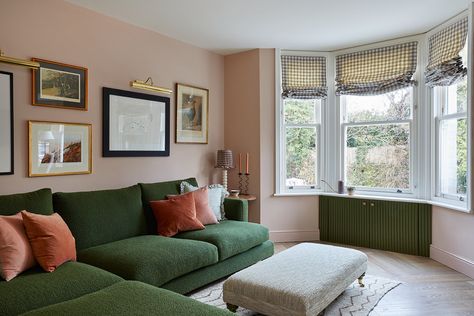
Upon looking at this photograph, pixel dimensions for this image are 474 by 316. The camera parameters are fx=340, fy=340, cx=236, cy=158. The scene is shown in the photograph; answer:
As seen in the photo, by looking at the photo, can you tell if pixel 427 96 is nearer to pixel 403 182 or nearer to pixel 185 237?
pixel 403 182

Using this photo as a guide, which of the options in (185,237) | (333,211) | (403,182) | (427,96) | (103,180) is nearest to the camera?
(185,237)

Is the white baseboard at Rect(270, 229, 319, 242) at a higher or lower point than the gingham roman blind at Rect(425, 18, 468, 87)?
lower

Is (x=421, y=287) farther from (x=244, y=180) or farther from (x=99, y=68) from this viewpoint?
(x=99, y=68)

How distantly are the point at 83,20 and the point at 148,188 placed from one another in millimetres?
1696

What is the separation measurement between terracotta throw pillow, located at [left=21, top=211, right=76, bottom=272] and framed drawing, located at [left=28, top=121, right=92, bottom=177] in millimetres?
728

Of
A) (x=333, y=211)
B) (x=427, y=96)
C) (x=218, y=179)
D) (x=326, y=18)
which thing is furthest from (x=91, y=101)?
(x=427, y=96)

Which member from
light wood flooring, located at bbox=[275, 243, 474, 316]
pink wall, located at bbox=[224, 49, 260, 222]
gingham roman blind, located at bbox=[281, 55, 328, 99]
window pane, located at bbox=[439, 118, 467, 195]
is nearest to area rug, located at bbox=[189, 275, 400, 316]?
light wood flooring, located at bbox=[275, 243, 474, 316]

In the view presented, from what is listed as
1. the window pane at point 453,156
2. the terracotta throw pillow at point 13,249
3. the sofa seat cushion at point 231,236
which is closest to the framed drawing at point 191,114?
the sofa seat cushion at point 231,236

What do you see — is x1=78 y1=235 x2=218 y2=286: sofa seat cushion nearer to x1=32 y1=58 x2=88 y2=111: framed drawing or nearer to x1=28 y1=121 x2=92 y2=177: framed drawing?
x1=28 y1=121 x2=92 y2=177: framed drawing

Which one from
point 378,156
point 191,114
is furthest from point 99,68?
point 378,156

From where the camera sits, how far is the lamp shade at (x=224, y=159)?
4.36 m

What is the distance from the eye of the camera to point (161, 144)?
3.92 meters

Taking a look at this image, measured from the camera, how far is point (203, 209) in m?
3.48

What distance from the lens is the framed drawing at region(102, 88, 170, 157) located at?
3.39 meters
